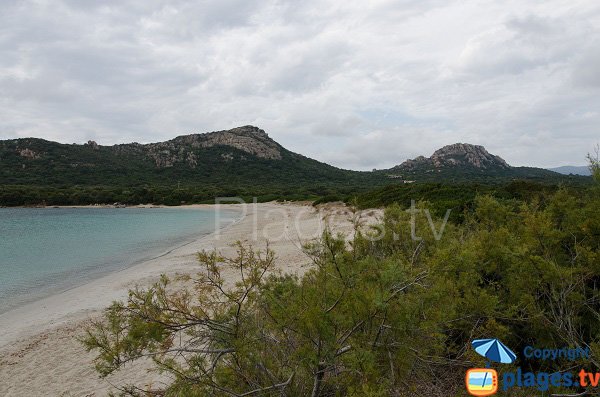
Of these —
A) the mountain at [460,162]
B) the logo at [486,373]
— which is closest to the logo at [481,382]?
Result: the logo at [486,373]

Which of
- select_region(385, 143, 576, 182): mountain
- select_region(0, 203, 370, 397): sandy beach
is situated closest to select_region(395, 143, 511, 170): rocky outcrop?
select_region(385, 143, 576, 182): mountain

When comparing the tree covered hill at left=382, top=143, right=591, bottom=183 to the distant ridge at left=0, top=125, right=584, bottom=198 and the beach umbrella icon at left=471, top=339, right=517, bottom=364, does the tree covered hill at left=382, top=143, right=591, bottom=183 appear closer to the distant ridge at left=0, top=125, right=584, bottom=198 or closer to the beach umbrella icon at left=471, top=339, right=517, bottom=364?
the distant ridge at left=0, top=125, right=584, bottom=198

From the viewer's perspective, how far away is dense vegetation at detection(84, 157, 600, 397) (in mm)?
2564

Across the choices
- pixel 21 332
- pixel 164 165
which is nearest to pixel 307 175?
pixel 164 165

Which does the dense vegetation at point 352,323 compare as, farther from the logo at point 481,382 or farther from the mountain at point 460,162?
the mountain at point 460,162

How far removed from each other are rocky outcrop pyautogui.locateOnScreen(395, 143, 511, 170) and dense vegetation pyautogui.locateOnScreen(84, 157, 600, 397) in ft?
403

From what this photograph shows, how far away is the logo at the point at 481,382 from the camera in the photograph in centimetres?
263

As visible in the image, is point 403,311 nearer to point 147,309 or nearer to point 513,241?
point 147,309

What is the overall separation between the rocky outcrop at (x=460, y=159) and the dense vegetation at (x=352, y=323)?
4838 inches

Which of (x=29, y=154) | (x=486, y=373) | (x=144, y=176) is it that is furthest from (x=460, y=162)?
(x=486, y=373)

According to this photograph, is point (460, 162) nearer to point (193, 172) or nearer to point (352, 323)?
point (193, 172)

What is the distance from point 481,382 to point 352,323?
1136mm

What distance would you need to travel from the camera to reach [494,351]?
263 centimetres

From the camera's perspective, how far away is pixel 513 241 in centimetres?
417
